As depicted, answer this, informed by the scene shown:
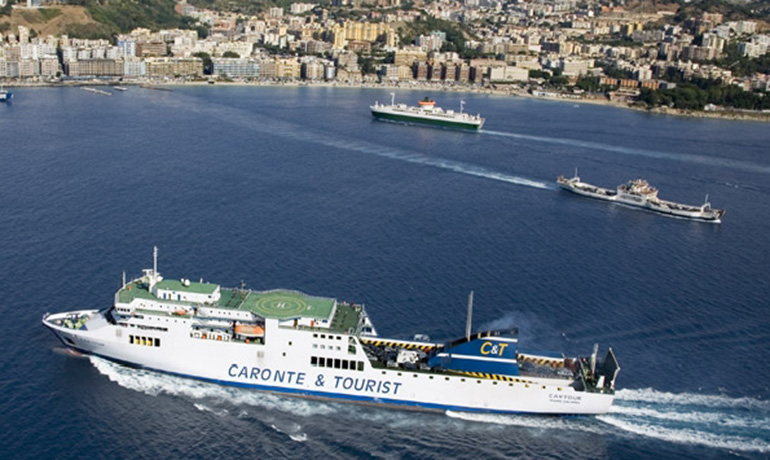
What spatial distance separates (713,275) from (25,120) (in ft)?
120

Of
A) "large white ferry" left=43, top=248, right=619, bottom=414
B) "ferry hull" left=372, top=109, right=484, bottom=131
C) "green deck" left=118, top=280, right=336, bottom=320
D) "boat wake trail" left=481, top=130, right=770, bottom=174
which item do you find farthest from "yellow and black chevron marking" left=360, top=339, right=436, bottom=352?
"ferry hull" left=372, top=109, right=484, bottom=131

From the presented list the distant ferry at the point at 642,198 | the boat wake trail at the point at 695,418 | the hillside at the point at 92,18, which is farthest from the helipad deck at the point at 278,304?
the hillside at the point at 92,18

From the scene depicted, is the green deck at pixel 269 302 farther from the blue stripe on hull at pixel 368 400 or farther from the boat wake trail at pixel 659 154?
the boat wake trail at pixel 659 154

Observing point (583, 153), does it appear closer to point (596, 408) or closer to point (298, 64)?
point (596, 408)

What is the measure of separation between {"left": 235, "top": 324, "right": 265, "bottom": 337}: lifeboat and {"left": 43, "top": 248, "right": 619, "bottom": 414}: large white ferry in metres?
0.02

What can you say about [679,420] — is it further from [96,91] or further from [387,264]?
[96,91]

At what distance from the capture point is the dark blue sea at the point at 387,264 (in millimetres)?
13883

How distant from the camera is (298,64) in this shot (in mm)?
77375

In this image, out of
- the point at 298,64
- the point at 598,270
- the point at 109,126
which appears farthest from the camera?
the point at 298,64

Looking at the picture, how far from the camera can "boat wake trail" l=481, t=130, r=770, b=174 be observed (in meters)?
40.2

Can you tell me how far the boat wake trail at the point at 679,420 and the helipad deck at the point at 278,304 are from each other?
332 cm

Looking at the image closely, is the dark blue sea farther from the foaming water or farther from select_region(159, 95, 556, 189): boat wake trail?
select_region(159, 95, 556, 189): boat wake trail

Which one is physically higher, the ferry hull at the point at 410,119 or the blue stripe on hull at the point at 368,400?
the ferry hull at the point at 410,119

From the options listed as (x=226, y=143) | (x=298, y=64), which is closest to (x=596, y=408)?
(x=226, y=143)
